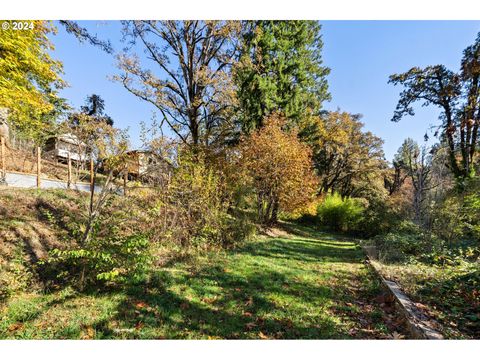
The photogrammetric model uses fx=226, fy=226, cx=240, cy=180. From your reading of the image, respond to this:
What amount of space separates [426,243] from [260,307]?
6330 mm

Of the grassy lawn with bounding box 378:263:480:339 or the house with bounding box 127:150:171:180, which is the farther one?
the house with bounding box 127:150:171:180

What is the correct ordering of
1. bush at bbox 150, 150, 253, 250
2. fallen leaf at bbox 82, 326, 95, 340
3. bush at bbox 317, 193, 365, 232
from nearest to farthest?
fallen leaf at bbox 82, 326, 95, 340 → bush at bbox 150, 150, 253, 250 → bush at bbox 317, 193, 365, 232

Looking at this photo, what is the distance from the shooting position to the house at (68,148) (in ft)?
17.3

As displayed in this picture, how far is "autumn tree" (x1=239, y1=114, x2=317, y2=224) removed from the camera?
1224 cm

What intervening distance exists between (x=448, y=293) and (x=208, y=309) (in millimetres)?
4657

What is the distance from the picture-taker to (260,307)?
3920 millimetres

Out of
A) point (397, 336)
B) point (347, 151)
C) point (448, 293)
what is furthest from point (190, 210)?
point (347, 151)

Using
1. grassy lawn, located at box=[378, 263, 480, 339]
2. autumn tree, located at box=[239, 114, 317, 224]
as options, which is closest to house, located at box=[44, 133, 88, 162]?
autumn tree, located at box=[239, 114, 317, 224]

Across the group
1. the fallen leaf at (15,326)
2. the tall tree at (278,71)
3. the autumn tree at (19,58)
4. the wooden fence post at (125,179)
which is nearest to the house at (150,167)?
the wooden fence post at (125,179)

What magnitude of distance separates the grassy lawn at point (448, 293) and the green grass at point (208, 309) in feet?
2.24

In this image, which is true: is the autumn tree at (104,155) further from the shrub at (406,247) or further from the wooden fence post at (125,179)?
the shrub at (406,247)

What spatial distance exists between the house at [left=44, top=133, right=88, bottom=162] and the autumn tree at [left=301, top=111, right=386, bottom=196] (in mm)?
19371

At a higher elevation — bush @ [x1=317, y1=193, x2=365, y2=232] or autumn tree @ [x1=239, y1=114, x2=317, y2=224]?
autumn tree @ [x1=239, y1=114, x2=317, y2=224]

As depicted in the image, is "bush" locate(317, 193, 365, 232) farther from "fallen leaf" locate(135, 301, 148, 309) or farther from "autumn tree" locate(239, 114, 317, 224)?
"fallen leaf" locate(135, 301, 148, 309)
